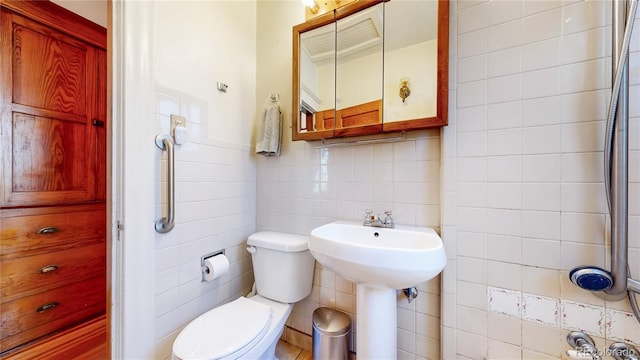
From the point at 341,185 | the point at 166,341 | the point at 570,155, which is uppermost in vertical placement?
the point at 570,155

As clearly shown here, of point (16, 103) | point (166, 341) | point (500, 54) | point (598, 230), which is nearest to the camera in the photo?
point (598, 230)

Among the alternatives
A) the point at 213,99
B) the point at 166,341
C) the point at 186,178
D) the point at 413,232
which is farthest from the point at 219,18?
the point at 166,341

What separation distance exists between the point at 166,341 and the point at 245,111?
131 cm

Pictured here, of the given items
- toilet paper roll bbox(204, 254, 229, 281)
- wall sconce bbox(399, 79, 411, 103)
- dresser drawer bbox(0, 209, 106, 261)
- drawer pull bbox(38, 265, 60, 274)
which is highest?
wall sconce bbox(399, 79, 411, 103)

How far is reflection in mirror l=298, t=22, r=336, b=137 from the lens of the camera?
128 cm

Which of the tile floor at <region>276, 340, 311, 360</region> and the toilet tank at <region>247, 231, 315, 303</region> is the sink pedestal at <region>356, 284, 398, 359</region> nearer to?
the toilet tank at <region>247, 231, 315, 303</region>

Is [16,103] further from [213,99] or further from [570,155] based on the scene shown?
[570,155]

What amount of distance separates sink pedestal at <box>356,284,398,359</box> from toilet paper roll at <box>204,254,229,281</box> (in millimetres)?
778

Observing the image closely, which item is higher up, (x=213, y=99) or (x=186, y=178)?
(x=213, y=99)

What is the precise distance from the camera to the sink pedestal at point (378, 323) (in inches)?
36.2

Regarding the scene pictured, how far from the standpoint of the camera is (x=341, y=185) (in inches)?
50.6

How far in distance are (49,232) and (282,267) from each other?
149 centimetres

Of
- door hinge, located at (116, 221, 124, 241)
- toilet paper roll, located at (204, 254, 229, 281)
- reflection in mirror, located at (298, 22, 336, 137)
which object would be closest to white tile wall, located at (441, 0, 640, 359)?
reflection in mirror, located at (298, 22, 336, 137)

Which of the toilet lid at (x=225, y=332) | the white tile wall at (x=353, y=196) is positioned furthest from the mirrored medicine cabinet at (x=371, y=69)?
the toilet lid at (x=225, y=332)
